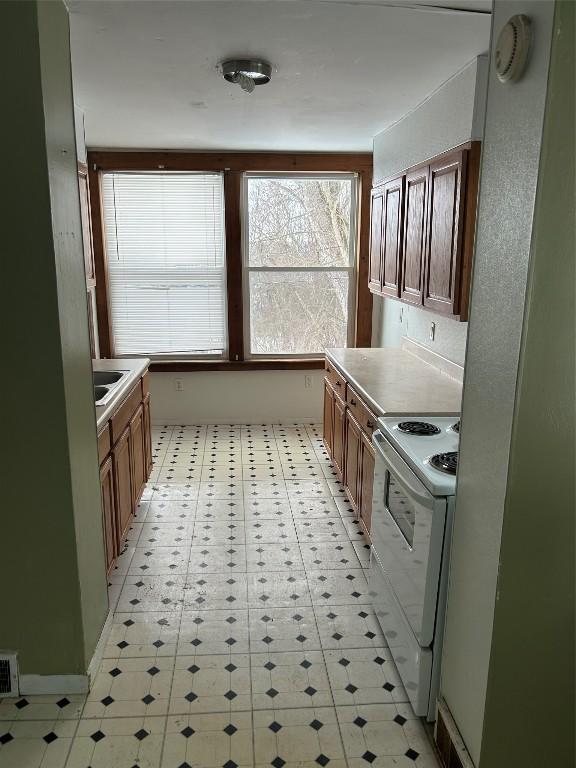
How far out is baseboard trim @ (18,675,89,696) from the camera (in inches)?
89.4

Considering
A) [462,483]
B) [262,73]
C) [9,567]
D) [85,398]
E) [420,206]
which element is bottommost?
[9,567]

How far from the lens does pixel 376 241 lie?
4492 mm

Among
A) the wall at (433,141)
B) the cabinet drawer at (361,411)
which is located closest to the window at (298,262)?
the wall at (433,141)

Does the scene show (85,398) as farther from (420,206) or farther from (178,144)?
(178,144)

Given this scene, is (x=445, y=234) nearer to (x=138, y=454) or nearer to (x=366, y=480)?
(x=366, y=480)

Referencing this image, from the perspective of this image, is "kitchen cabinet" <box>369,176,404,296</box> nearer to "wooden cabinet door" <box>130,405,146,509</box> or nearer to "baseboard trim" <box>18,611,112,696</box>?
"wooden cabinet door" <box>130,405,146,509</box>

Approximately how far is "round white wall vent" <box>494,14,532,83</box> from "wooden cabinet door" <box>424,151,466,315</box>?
4.72ft

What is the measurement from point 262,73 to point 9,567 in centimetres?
244

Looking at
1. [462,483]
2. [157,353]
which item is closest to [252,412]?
[157,353]

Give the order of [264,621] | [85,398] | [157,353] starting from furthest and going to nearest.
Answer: [157,353], [264,621], [85,398]

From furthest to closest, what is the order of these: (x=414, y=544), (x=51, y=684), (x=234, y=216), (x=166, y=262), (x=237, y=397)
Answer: (x=237, y=397), (x=166, y=262), (x=234, y=216), (x=51, y=684), (x=414, y=544)

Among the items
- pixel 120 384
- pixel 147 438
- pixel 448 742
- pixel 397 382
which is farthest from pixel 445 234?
pixel 147 438

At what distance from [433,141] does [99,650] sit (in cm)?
323

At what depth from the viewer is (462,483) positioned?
6.15 ft
